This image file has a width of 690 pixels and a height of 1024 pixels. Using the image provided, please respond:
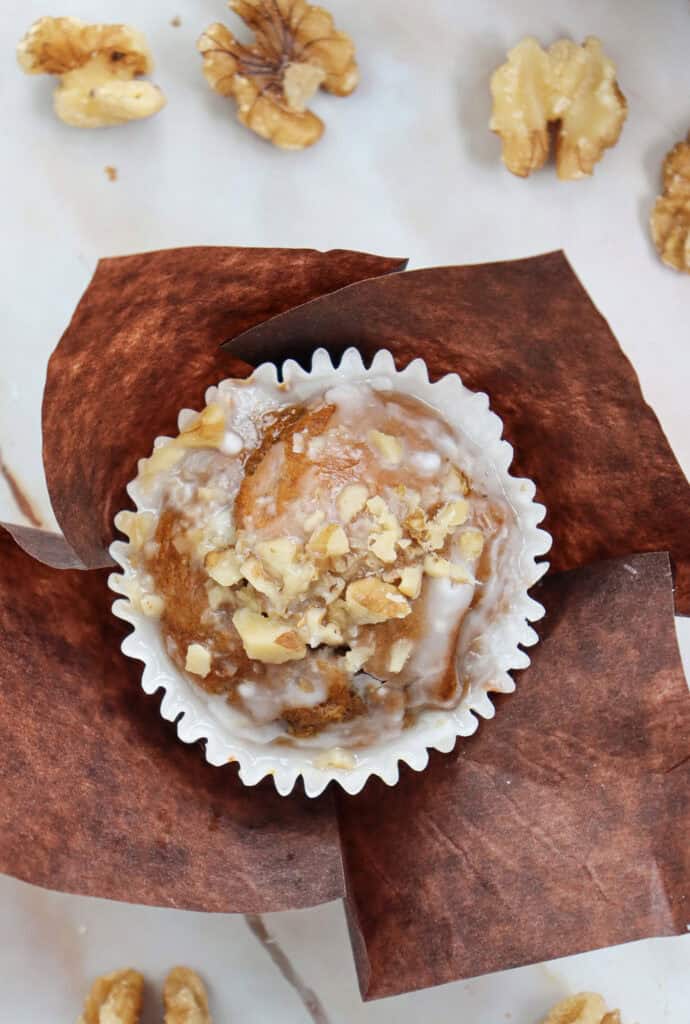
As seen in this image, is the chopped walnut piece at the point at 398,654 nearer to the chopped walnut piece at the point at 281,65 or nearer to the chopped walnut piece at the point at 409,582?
the chopped walnut piece at the point at 409,582

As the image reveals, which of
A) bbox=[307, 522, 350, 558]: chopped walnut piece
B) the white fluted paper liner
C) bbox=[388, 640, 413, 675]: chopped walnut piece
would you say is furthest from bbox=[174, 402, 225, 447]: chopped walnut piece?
bbox=[388, 640, 413, 675]: chopped walnut piece

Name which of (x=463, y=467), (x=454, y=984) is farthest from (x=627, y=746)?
(x=454, y=984)

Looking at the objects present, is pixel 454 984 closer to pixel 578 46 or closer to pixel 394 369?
pixel 394 369

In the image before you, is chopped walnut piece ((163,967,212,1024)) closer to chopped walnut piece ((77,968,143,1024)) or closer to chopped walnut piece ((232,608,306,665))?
chopped walnut piece ((77,968,143,1024))

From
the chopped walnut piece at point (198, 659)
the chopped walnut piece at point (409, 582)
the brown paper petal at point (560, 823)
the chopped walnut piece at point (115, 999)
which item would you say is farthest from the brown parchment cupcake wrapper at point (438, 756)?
the chopped walnut piece at point (115, 999)

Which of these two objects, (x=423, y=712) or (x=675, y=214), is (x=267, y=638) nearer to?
(x=423, y=712)
